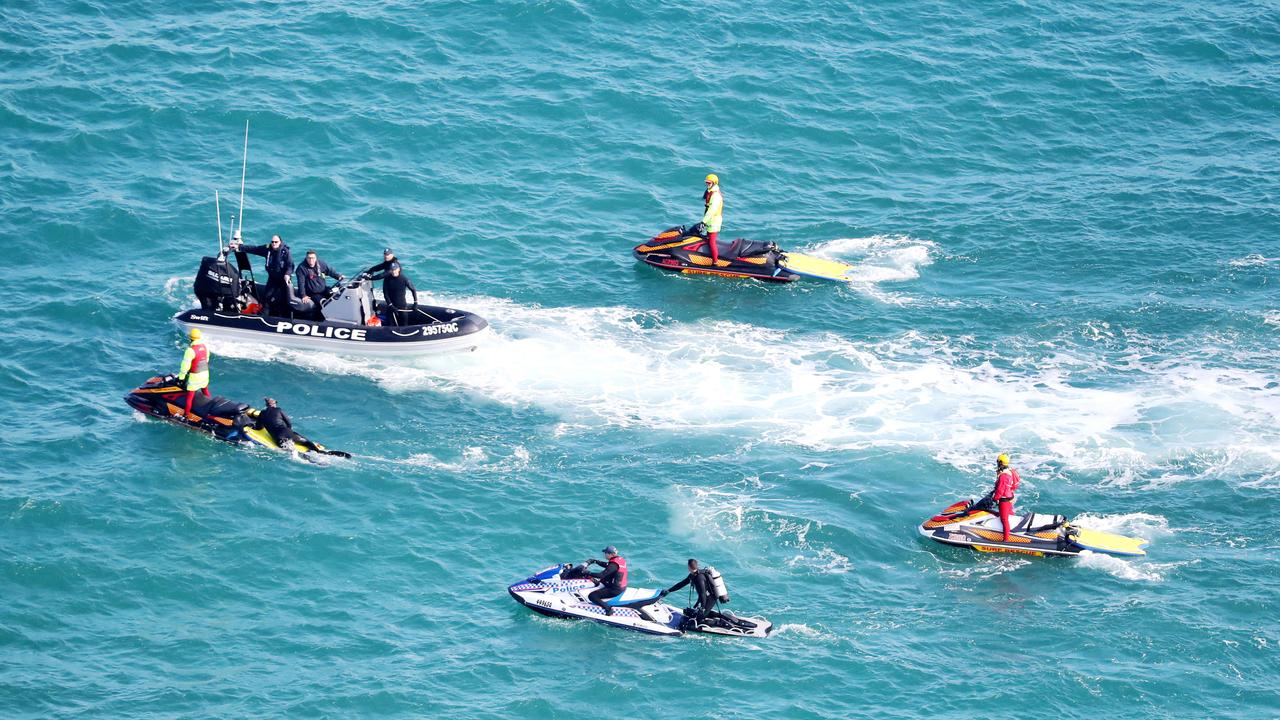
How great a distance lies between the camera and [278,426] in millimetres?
39156

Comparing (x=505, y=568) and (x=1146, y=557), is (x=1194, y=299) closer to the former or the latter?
(x=1146, y=557)

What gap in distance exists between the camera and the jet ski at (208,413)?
39.5 m

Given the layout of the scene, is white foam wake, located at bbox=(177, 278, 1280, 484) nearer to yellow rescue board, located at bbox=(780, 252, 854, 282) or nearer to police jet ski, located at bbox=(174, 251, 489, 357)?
police jet ski, located at bbox=(174, 251, 489, 357)

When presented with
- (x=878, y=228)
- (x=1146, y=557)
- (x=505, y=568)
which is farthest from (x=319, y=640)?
(x=878, y=228)

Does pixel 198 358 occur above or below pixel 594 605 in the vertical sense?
above

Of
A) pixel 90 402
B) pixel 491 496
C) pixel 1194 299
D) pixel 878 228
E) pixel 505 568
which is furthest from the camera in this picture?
pixel 878 228

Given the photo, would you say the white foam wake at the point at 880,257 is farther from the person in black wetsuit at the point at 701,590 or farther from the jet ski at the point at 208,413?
the jet ski at the point at 208,413

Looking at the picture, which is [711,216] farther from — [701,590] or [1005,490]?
[701,590]

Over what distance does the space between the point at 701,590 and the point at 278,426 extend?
40.5 ft

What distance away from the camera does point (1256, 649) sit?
33406 mm

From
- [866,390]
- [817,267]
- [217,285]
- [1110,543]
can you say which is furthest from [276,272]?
[1110,543]

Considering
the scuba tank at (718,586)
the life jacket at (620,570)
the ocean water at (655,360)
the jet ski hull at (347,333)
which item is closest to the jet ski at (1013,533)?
the ocean water at (655,360)

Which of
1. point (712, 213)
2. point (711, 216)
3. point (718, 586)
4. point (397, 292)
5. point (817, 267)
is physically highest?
point (712, 213)

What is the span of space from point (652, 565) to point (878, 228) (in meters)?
20.7
